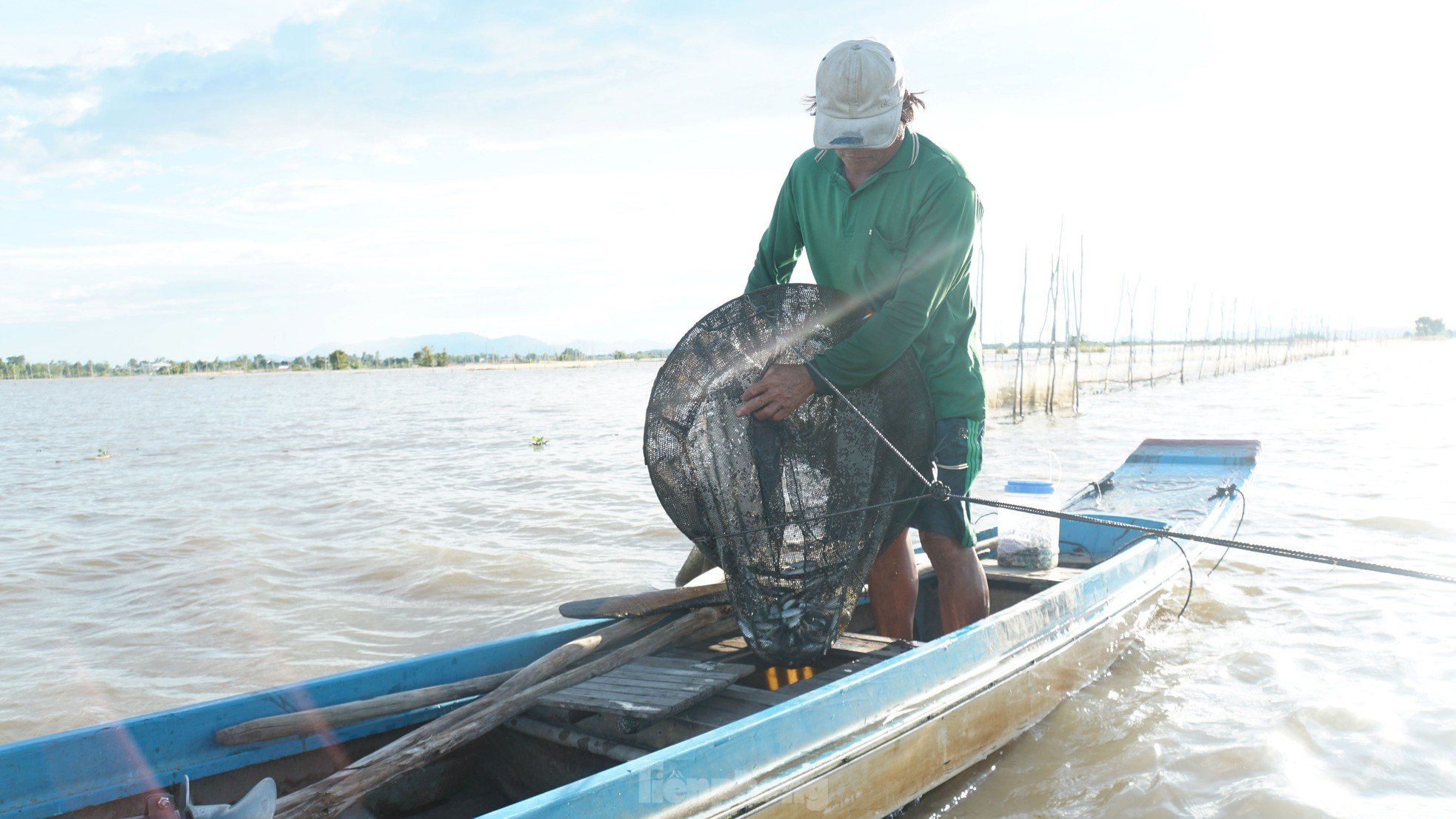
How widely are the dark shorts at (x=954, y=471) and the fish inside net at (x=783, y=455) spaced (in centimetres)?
8

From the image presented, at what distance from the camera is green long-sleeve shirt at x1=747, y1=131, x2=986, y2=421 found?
2.87 meters

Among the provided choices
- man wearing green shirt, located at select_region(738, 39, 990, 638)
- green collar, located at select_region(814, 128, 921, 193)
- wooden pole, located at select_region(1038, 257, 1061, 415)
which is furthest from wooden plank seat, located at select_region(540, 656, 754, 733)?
wooden pole, located at select_region(1038, 257, 1061, 415)

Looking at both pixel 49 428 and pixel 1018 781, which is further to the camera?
pixel 49 428

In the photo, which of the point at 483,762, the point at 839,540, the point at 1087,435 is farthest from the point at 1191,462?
the point at 1087,435

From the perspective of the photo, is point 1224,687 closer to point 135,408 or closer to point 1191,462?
point 1191,462

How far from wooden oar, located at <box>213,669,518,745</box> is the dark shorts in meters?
1.61

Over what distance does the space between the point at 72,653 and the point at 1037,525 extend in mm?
5931

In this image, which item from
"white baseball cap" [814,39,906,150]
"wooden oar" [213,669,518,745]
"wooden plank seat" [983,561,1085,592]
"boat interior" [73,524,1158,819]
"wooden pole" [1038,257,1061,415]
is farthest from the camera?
"wooden pole" [1038,257,1061,415]

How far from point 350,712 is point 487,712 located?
0.42 m

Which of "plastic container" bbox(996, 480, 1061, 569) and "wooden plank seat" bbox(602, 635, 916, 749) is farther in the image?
"plastic container" bbox(996, 480, 1061, 569)

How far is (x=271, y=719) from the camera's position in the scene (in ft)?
8.28

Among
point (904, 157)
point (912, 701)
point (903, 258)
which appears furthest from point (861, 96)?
point (912, 701)

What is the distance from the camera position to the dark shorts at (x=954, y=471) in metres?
3.16

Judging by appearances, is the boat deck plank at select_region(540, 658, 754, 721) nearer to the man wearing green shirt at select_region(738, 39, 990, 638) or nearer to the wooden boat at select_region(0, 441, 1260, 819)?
the wooden boat at select_region(0, 441, 1260, 819)
